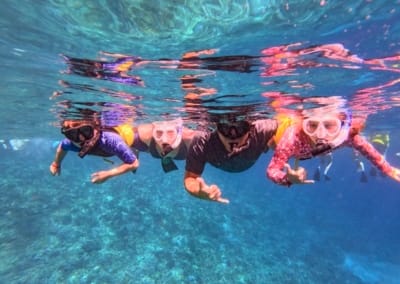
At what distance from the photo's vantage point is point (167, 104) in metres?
15.7

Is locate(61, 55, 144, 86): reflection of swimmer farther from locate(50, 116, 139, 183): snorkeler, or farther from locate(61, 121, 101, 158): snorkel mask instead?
locate(61, 121, 101, 158): snorkel mask

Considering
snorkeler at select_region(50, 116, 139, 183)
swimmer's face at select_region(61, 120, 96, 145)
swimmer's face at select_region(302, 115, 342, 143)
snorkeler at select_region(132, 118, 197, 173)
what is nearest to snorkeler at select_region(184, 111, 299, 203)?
swimmer's face at select_region(302, 115, 342, 143)

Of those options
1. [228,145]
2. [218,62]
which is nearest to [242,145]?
[228,145]

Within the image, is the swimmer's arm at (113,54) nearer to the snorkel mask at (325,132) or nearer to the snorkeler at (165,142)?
the snorkeler at (165,142)

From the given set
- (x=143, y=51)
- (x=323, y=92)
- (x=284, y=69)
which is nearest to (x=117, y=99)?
(x=143, y=51)

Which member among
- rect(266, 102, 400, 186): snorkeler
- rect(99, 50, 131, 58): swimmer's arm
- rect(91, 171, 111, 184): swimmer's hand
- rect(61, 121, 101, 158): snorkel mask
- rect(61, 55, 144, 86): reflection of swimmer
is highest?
rect(99, 50, 131, 58): swimmer's arm

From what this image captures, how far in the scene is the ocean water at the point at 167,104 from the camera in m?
7.29

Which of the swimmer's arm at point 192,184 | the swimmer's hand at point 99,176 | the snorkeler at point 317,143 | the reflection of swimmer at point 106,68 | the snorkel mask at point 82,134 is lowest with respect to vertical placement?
the swimmer's hand at point 99,176

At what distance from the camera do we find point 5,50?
10484 millimetres

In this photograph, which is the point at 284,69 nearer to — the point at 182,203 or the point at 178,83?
the point at 178,83

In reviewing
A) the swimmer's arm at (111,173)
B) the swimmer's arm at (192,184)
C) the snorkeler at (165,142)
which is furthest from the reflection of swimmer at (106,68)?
the swimmer's arm at (192,184)

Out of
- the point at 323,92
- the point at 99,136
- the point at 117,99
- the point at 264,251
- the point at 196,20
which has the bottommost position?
the point at 264,251

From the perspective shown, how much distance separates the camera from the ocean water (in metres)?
7.29

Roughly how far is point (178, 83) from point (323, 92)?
20.2ft
